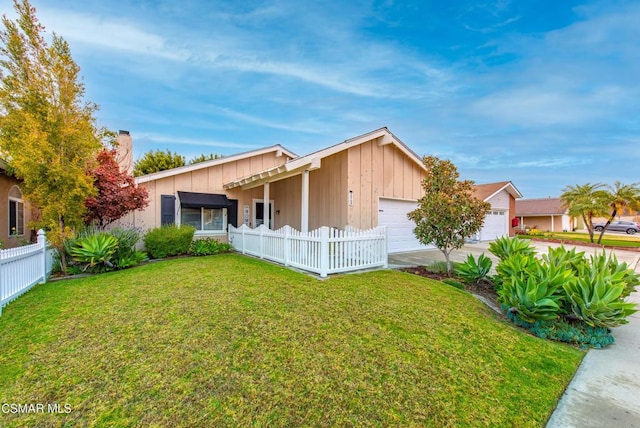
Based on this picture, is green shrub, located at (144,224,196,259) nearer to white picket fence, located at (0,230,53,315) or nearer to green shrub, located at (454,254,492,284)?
white picket fence, located at (0,230,53,315)

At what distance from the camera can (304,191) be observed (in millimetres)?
7762

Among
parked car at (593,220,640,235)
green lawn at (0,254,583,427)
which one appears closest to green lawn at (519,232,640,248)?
parked car at (593,220,640,235)

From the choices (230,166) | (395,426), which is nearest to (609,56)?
(395,426)

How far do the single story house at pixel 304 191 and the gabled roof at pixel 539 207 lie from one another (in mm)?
29779

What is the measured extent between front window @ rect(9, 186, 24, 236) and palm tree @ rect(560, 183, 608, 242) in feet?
101

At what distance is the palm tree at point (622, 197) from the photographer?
1856 cm

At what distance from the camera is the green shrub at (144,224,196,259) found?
30.7 feet

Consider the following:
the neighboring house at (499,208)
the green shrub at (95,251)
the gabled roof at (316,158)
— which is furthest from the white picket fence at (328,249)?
the neighboring house at (499,208)

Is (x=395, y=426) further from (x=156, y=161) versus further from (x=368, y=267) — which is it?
(x=156, y=161)

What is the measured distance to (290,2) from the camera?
28.1 feet

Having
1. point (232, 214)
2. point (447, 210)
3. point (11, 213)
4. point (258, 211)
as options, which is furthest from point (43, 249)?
point (447, 210)

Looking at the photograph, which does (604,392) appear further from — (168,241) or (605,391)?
(168,241)

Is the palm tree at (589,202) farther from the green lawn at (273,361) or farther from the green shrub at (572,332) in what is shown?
the green lawn at (273,361)

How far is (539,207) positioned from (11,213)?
Result: 4542cm
